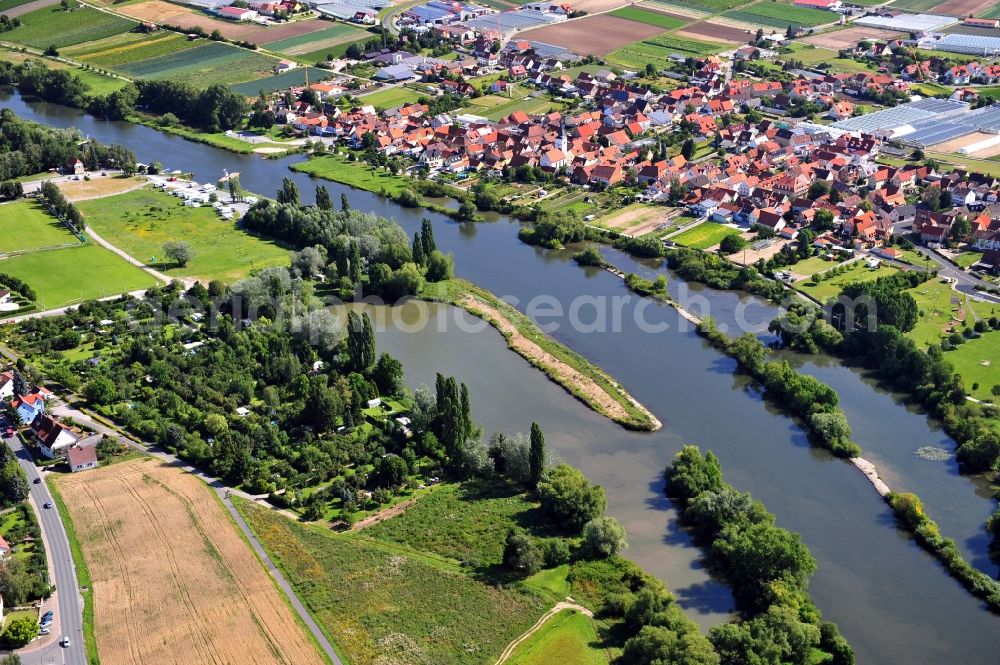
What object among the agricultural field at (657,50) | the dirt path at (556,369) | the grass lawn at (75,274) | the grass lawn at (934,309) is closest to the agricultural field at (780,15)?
the agricultural field at (657,50)

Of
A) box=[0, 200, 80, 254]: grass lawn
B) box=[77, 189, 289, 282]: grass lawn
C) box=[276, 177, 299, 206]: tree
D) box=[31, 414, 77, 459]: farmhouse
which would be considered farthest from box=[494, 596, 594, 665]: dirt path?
box=[0, 200, 80, 254]: grass lawn

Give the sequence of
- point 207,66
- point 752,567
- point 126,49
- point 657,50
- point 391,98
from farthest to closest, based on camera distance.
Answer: point 657,50 → point 126,49 → point 207,66 → point 391,98 → point 752,567

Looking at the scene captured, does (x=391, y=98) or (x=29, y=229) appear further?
(x=391, y=98)

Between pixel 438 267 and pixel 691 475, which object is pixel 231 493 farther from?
pixel 438 267

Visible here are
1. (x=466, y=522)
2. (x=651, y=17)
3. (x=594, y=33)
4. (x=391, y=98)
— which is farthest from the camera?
(x=651, y=17)

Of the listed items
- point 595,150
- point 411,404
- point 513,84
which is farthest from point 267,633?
point 513,84

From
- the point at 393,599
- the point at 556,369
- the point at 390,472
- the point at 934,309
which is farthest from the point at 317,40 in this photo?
the point at 393,599

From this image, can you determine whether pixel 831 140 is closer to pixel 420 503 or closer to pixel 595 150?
pixel 595 150

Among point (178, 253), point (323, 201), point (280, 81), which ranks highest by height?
point (280, 81)

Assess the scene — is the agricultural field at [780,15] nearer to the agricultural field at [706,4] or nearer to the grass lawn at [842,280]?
the agricultural field at [706,4]
